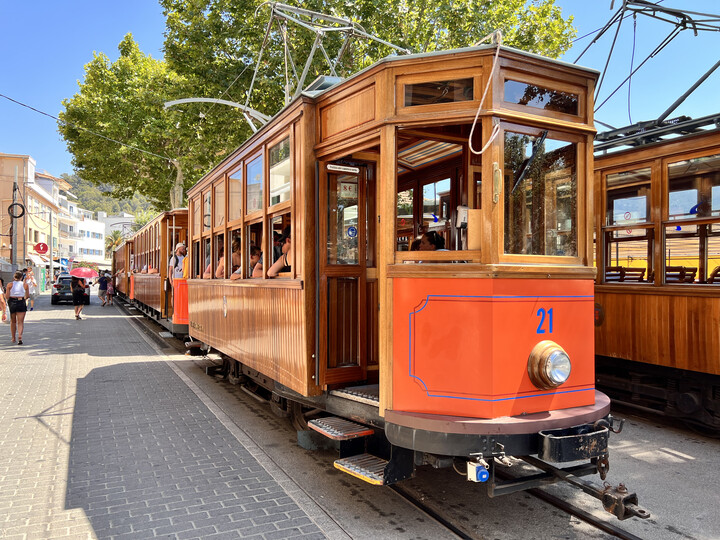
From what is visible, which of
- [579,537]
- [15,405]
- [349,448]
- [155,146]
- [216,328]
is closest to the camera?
[579,537]

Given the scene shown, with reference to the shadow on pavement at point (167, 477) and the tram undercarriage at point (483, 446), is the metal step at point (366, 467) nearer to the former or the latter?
the tram undercarriage at point (483, 446)

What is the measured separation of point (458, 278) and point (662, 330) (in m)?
3.65

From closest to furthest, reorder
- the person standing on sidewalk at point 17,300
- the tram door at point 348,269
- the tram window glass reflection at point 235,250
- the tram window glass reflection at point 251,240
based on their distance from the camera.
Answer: the tram door at point 348,269 < the tram window glass reflection at point 251,240 < the tram window glass reflection at point 235,250 < the person standing on sidewalk at point 17,300

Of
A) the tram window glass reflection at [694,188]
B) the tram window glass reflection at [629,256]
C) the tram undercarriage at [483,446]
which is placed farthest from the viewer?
the tram window glass reflection at [629,256]

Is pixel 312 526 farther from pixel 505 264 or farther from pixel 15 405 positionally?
pixel 15 405

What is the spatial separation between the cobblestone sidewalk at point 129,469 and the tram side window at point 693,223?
4513 mm

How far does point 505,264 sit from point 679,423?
428cm

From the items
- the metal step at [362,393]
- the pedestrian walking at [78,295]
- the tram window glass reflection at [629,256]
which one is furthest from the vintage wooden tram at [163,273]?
the tram window glass reflection at [629,256]

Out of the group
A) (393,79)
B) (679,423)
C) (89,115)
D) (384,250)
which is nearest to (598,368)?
(679,423)

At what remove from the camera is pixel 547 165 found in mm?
3736

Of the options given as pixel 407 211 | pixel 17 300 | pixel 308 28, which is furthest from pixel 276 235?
pixel 17 300

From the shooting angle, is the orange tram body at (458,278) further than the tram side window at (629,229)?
No

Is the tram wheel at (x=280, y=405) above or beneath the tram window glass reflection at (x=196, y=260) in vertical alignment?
beneath

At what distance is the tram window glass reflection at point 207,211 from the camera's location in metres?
7.82
